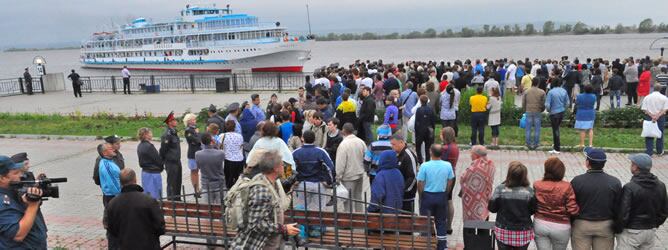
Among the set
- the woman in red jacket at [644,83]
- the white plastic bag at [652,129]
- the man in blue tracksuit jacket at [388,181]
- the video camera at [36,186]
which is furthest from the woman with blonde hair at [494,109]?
the video camera at [36,186]

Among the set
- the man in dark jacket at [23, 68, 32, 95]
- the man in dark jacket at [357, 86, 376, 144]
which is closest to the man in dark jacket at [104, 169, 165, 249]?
the man in dark jacket at [357, 86, 376, 144]

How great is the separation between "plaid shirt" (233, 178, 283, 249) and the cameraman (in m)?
1.72

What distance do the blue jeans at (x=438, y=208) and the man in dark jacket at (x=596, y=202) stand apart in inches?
57.3

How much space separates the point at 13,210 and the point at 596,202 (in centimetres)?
535

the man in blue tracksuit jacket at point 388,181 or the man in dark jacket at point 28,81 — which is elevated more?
the man in dark jacket at point 28,81

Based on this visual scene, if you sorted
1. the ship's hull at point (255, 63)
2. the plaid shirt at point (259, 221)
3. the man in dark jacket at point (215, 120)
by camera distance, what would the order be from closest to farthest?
the plaid shirt at point (259, 221)
the man in dark jacket at point (215, 120)
the ship's hull at point (255, 63)

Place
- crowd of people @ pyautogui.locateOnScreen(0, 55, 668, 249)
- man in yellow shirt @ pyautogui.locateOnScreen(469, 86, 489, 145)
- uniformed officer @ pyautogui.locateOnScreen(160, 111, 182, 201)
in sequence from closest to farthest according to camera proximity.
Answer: crowd of people @ pyautogui.locateOnScreen(0, 55, 668, 249)
uniformed officer @ pyautogui.locateOnScreen(160, 111, 182, 201)
man in yellow shirt @ pyautogui.locateOnScreen(469, 86, 489, 145)

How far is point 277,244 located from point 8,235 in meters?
2.24

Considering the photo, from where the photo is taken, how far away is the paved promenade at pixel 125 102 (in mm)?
22578

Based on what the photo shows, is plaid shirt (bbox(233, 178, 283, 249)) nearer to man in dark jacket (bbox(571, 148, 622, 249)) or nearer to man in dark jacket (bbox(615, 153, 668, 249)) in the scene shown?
man in dark jacket (bbox(571, 148, 622, 249))

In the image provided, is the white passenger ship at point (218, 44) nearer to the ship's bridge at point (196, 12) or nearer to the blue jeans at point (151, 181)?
the ship's bridge at point (196, 12)

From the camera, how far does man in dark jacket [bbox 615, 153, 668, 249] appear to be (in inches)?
195

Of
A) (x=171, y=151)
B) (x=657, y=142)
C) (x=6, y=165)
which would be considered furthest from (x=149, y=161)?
(x=657, y=142)

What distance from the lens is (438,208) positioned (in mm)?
6117
